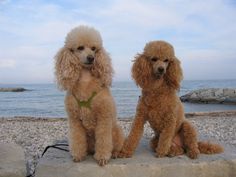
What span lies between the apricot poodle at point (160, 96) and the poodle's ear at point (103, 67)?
0.34 meters

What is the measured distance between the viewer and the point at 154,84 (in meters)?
3.56

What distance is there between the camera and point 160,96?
11.7 ft

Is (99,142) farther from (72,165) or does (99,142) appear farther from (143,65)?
(143,65)

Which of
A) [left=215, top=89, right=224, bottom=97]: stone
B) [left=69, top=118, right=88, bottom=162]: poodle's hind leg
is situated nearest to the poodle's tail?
[left=69, top=118, right=88, bottom=162]: poodle's hind leg

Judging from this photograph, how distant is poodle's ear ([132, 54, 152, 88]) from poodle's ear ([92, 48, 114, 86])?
30cm

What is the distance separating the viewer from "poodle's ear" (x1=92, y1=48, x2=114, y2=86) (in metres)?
3.29

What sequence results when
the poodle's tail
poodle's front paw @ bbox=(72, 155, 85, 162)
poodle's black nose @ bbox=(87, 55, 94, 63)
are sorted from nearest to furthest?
1. poodle's black nose @ bbox=(87, 55, 94, 63)
2. poodle's front paw @ bbox=(72, 155, 85, 162)
3. the poodle's tail

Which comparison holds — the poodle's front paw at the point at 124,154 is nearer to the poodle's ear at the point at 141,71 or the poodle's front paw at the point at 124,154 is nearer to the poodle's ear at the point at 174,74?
the poodle's ear at the point at 141,71

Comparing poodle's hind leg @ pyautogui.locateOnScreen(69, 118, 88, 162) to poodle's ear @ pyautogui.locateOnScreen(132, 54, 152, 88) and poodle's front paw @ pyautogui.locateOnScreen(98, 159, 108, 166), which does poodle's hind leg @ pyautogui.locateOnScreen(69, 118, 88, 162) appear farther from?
poodle's ear @ pyautogui.locateOnScreen(132, 54, 152, 88)

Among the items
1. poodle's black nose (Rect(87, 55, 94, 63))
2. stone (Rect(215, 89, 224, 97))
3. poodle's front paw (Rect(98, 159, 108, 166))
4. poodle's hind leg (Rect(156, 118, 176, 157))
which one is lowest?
stone (Rect(215, 89, 224, 97))

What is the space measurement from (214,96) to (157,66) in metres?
26.7

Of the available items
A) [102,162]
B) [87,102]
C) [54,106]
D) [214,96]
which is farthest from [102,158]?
[214,96]

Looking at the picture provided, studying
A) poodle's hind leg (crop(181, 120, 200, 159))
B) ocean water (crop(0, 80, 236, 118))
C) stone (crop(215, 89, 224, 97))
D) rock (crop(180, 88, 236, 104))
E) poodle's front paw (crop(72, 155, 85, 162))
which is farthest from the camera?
stone (crop(215, 89, 224, 97))

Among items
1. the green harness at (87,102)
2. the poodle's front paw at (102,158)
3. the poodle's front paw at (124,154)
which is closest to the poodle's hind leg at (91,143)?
the poodle's front paw at (102,158)
